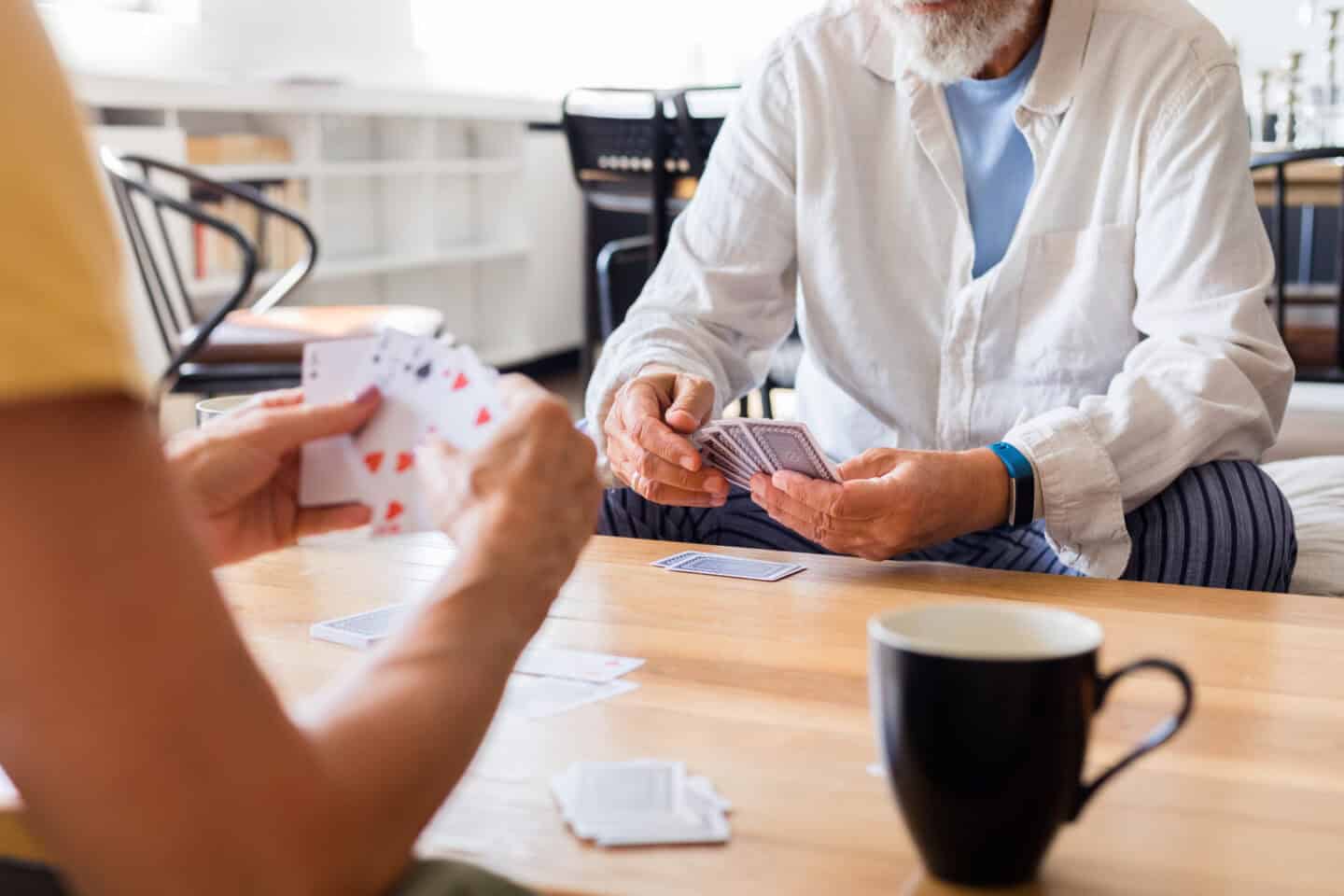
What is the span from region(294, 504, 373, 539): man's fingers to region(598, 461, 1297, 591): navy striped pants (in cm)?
70

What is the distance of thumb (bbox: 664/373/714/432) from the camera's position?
1.43 m

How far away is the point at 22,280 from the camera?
16.2 inches

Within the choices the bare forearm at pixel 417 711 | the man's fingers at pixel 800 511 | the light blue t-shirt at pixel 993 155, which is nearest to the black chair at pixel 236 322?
the light blue t-shirt at pixel 993 155

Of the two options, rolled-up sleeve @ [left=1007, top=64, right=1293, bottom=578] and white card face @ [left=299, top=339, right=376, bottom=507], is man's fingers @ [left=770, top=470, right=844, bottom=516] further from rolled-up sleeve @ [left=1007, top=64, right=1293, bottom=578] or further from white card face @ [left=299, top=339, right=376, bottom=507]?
white card face @ [left=299, top=339, right=376, bottom=507]

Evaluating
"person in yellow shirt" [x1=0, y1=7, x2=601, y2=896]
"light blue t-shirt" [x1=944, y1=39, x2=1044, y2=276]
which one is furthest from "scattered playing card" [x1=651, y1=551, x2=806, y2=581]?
"light blue t-shirt" [x1=944, y1=39, x2=1044, y2=276]


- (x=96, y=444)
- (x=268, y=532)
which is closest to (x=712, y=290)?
(x=268, y=532)

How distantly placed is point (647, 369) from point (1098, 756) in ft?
3.06

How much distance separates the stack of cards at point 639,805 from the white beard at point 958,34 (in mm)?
1177

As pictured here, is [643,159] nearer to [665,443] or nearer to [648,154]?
[648,154]

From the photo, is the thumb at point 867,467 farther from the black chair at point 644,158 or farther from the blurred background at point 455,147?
the black chair at point 644,158

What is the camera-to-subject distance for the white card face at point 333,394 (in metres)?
0.81

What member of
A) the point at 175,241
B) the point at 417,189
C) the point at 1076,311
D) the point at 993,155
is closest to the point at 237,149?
the point at 175,241

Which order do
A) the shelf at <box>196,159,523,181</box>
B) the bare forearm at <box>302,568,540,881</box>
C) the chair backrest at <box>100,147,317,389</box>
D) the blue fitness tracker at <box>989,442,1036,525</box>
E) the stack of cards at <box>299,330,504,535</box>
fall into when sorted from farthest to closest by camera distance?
1. the shelf at <box>196,159,523,181</box>
2. the chair backrest at <box>100,147,317,389</box>
3. the blue fitness tracker at <box>989,442,1036,525</box>
4. the stack of cards at <box>299,330,504,535</box>
5. the bare forearm at <box>302,568,540,881</box>

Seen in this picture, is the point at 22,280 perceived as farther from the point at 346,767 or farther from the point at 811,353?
the point at 811,353
